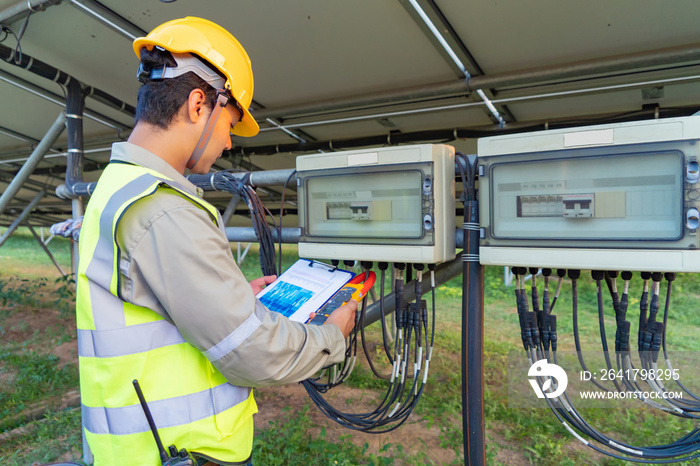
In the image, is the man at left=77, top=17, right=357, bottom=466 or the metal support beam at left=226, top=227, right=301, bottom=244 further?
the metal support beam at left=226, top=227, right=301, bottom=244

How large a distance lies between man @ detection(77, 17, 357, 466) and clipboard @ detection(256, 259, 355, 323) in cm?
21

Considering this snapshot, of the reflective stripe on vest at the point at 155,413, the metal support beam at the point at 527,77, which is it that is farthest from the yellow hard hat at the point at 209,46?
the metal support beam at the point at 527,77

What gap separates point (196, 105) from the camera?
944 millimetres

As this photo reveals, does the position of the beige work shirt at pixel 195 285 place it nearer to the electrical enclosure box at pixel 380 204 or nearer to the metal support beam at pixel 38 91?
the electrical enclosure box at pixel 380 204

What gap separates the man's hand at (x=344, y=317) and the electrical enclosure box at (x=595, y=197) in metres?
0.41

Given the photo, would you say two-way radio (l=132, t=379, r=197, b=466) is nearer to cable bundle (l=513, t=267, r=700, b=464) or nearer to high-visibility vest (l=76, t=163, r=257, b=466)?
high-visibility vest (l=76, t=163, r=257, b=466)

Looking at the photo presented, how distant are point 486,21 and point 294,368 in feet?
Result: 5.38

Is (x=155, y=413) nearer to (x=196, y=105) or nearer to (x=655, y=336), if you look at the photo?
(x=196, y=105)

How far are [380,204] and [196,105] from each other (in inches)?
24.3

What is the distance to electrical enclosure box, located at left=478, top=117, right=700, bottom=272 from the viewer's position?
37.3 inches

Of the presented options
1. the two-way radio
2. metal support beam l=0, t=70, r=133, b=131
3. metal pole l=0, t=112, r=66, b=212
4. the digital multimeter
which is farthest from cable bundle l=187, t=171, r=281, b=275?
metal support beam l=0, t=70, r=133, b=131

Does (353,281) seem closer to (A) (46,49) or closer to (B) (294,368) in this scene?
(B) (294,368)

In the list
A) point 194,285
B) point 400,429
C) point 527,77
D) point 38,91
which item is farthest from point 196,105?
point 38,91

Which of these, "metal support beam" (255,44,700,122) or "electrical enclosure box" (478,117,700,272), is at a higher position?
Answer: "metal support beam" (255,44,700,122)
